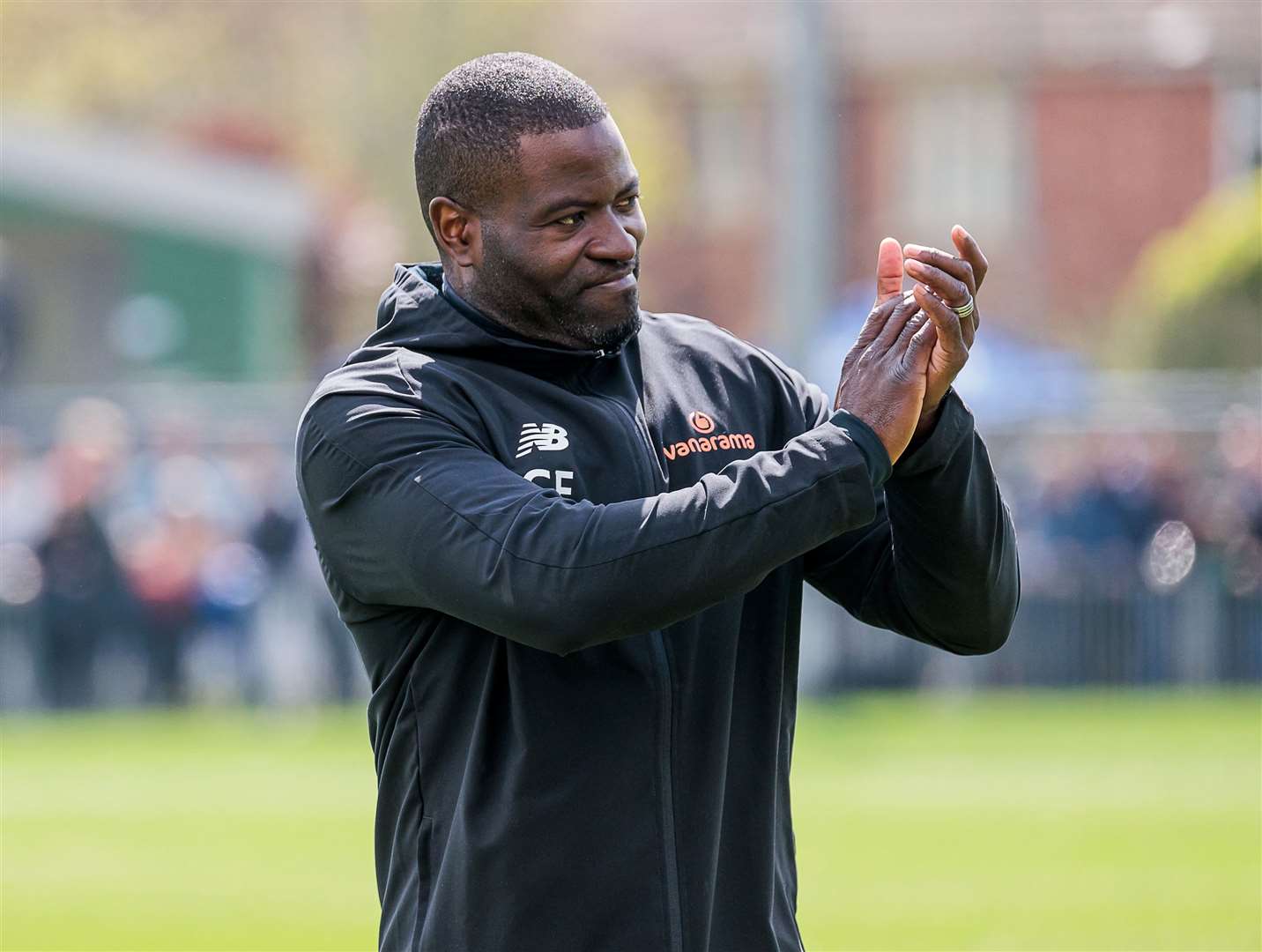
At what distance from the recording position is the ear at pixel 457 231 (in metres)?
3.37

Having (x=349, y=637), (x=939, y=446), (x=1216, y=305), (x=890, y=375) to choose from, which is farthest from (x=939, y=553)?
(x=1216, y=305)

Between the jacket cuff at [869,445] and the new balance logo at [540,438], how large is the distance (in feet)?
1.42

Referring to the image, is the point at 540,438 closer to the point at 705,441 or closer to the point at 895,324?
the point at 705,441

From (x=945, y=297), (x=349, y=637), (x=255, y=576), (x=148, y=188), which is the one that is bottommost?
(x=349, y=637)

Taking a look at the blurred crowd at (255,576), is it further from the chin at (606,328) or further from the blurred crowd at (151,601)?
the chin at (606,328)

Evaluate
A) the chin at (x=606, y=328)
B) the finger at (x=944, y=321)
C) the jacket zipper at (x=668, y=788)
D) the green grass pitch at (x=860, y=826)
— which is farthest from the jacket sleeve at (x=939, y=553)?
the green grass pitch at (x=860, y=826)

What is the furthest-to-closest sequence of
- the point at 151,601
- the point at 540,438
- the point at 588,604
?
the point at 151,601 → the point at 540,438 → the point at 588,604

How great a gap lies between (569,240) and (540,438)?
0.31m

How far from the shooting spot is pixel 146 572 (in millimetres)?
15883

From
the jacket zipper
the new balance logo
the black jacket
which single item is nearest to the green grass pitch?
the black jacket

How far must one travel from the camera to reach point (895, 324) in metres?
3.10

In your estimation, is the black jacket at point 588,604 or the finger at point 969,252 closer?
the black jacket at point 588,604

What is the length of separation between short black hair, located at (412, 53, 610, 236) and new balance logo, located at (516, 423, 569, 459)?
0.39 meters

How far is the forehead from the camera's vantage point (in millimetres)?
3221
